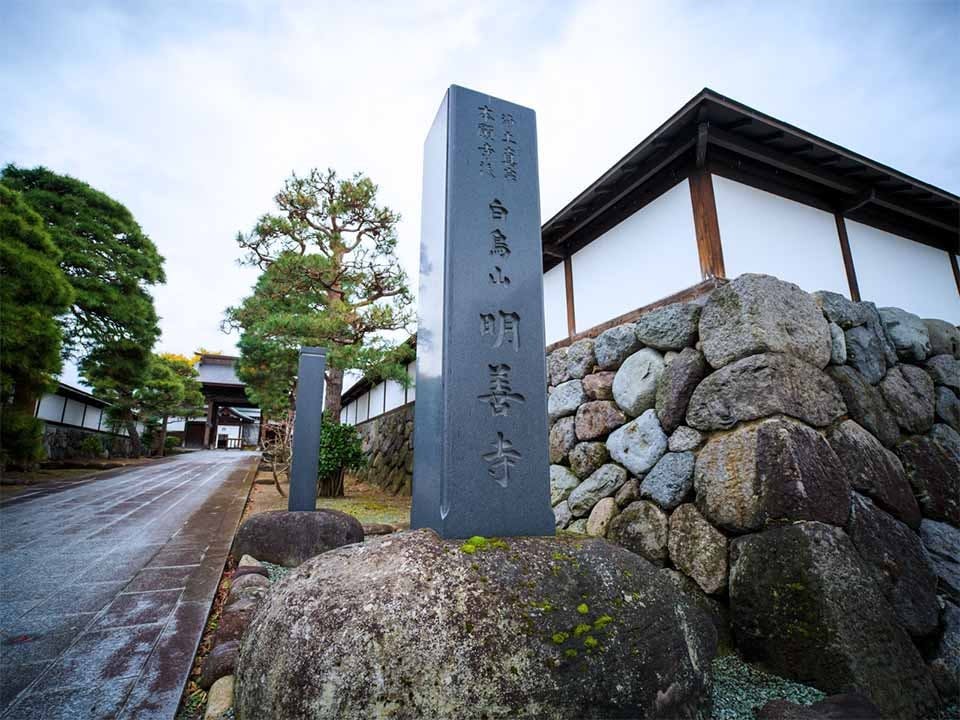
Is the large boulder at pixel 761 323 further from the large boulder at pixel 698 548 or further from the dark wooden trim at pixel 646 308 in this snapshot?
the large boulder at pixel 698 548

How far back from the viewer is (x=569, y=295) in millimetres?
6645

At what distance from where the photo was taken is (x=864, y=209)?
233 inches

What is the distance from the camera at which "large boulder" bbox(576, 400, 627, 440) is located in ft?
17.0

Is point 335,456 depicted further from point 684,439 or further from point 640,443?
point 684,439

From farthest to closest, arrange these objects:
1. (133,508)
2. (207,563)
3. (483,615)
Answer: (133,508) → (207,563) → (483,615)

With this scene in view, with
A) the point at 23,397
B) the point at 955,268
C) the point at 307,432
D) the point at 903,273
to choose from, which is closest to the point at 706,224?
the point at 903,273

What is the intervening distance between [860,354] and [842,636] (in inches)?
116

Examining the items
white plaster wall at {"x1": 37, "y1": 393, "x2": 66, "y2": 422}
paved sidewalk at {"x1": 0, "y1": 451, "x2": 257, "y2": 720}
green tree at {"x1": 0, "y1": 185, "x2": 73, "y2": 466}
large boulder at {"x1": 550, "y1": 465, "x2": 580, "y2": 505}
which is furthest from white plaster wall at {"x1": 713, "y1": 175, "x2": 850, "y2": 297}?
white plaster wall at {"x1": 37, "y1": 393, "x2": 66, "y2": 422}

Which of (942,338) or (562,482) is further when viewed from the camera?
(562,482)

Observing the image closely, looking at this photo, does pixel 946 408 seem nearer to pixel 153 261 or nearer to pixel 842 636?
pixel 842 636

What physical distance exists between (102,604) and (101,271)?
49.4ft

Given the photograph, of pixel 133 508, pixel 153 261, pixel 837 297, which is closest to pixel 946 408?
pixel 837 297

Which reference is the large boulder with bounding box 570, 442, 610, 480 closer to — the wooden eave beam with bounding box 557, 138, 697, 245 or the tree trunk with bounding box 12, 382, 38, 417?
the wooden eave beam with bounding box 557, 138, 697, 245

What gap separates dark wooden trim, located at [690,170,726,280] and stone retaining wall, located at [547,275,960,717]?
1.31 feet
